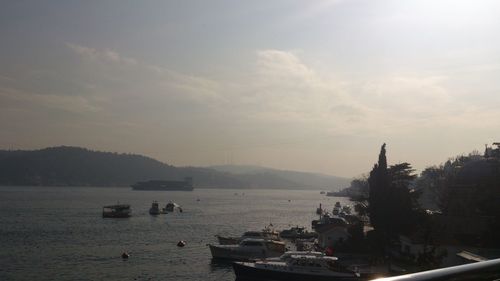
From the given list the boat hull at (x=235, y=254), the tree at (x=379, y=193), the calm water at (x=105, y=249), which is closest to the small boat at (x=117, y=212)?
the calm water at (x=105, y=249)

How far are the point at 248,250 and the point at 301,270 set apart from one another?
46.3 ft

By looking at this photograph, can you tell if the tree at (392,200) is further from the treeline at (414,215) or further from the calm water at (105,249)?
the calm water at (105,249)

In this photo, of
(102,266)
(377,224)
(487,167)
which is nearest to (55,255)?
(102,266)

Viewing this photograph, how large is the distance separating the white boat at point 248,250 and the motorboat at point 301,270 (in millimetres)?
11754

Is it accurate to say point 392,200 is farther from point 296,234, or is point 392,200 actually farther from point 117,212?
point 117,212

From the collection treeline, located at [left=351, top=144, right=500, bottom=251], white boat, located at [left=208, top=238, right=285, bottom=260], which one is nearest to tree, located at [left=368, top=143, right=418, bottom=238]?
treeline, located at [left=351, top=144, right=500, bottom=251]

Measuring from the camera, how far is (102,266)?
151 feet

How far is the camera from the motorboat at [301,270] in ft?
122

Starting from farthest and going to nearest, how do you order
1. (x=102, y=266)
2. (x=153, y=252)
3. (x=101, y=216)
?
(x=101, y=216), (x=153, y=252), (x=102, y=266)

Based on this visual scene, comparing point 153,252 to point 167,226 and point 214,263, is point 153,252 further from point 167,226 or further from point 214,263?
point 167,226

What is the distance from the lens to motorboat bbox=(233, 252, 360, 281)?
122ft

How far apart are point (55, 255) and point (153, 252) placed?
10029 millimetres

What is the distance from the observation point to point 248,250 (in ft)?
168

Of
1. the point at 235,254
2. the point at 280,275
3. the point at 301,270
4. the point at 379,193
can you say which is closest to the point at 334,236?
the point at 235,254
